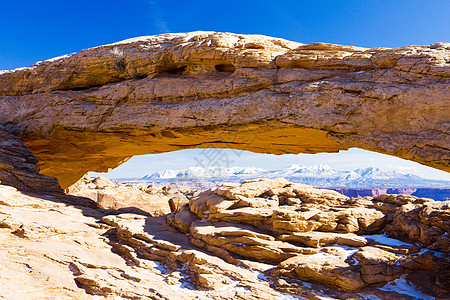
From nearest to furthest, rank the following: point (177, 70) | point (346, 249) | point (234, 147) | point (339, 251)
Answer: point (339, 251) → point (346, 249) → point (177, 70) → point (234, 147)

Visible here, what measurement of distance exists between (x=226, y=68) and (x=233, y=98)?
2787mm

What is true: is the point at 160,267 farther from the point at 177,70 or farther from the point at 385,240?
the point at 177,70

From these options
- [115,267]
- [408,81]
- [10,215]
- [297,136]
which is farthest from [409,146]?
[10,215]

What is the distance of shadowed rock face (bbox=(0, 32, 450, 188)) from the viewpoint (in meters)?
14.2

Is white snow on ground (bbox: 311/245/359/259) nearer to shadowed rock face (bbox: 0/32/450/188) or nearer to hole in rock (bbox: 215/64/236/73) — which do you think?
shadowed rock face (bbox: 0/32/450/188)

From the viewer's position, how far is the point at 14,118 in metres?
21.8

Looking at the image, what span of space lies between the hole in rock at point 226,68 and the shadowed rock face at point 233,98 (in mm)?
68

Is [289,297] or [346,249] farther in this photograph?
[346,249]

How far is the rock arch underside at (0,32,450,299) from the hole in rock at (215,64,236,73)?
68 millimetres

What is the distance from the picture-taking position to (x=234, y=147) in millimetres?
21812

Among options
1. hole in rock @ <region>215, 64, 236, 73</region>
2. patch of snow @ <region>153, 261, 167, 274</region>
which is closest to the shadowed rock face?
hole in rock @ <region>215, 64, 236, 73</region>

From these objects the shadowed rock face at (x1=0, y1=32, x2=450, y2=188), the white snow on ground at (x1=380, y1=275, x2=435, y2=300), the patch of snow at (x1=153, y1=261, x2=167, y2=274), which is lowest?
the patch of snow at (x1=153, y1=261, x2=167, y2=274)

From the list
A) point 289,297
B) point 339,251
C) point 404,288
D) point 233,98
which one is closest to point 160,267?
point 289,297

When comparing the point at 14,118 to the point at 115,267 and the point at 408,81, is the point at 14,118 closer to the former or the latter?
the point at 115,267
